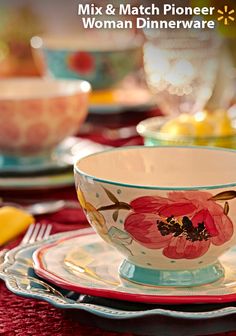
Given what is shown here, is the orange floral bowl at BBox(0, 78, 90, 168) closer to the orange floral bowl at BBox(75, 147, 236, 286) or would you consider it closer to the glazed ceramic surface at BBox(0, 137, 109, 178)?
the glazed ceramic surface at BBox(0, 137, 109, 178)

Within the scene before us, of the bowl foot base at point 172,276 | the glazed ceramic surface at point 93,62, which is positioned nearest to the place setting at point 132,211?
the bowl foot base at point 172,276

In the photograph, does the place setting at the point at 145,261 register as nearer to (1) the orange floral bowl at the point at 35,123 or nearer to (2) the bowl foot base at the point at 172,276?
(2) the bowl foot base at the point at 172,276

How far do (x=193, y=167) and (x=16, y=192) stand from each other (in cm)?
29

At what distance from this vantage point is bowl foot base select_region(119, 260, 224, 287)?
586 millimetres

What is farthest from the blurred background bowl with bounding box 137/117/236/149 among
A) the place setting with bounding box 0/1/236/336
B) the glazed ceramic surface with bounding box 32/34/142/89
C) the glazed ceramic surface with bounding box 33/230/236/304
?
the glazed ceramic surface with bounding box 32/34/142/89

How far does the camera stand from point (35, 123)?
102cm

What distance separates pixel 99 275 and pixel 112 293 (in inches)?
2.1

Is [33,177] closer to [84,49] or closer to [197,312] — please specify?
[197,312]

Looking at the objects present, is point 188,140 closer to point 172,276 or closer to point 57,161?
point 57,161

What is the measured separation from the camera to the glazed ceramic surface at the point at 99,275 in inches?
21.5

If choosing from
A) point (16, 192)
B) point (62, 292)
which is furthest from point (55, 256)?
point (16, 192)

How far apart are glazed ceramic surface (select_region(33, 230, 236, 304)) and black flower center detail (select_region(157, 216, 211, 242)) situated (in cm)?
4

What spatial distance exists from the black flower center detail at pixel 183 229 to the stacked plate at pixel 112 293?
4 centimetres

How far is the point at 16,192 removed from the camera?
92cm
